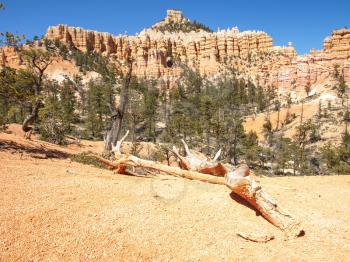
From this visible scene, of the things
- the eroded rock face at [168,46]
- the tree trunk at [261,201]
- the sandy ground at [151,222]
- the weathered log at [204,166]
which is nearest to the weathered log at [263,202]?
the tree trunk at [261,201]

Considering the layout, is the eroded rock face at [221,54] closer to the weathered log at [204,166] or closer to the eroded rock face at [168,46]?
the eroded rock face at [168,46]

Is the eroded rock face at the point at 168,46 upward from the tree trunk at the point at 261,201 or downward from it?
upward

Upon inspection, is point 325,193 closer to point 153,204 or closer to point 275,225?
point 275,225

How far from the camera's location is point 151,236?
21.5 feet

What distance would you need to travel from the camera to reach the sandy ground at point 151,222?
19.7 feet

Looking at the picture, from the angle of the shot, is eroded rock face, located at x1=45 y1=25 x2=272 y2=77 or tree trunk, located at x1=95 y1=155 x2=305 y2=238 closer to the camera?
tree trunk, located at x1=95 y1=155 x2=305 y2=238

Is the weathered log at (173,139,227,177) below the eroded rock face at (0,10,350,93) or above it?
below

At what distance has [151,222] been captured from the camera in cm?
710

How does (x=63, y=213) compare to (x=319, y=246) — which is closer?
(x=319, y=246)

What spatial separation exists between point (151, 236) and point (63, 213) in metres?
2.12

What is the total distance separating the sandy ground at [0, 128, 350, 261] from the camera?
5.99 m

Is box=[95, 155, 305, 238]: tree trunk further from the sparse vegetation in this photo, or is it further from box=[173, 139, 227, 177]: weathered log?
the sparse vegetation

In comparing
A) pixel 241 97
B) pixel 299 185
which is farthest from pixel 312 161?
pixel 241 97

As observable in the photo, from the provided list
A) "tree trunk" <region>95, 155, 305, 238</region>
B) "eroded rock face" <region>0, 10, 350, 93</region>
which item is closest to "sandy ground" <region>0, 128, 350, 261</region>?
"tree trunk" <region>95, 155, 305, 238</region>
